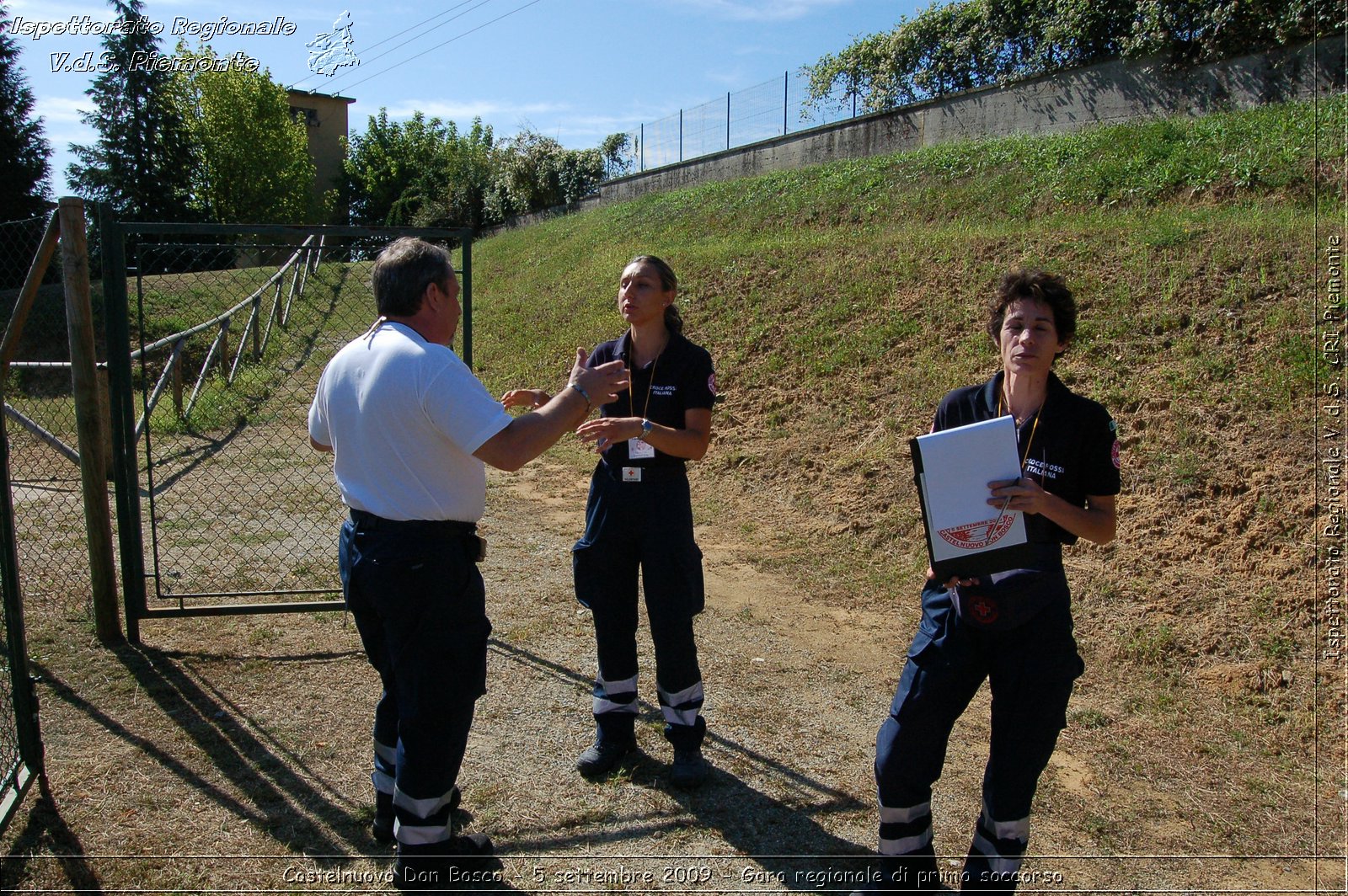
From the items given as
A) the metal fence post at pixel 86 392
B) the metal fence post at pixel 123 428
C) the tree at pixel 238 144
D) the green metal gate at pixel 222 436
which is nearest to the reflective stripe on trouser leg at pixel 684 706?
the green metal gate at pixel 222 436

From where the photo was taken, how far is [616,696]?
3557 mm

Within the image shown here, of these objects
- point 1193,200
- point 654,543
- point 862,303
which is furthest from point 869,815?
point 1193,200

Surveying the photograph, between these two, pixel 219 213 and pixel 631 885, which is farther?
pixel 219 213

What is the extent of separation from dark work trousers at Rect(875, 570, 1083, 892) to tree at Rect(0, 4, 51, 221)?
26.2 metres

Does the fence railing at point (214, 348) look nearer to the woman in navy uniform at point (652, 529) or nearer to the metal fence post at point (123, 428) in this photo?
the metal fence post at point (123, 428)

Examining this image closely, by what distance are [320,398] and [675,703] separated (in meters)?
1.73

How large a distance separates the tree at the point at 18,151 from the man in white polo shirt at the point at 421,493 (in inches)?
982

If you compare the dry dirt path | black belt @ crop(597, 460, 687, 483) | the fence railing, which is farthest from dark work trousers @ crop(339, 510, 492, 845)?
the fence railing

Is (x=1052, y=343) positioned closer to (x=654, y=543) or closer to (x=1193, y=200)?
(x=654, y=543)

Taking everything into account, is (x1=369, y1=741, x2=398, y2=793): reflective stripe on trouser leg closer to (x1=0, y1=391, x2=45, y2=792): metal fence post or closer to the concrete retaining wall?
(x1=0, y1=391, x2=45, y2=792): metal fence post

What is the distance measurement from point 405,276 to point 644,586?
1429 millimetres

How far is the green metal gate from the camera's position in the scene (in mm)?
4500

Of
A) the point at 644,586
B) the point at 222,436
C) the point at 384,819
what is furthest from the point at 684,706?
the point at 222,436

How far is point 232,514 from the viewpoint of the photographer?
735 cm
